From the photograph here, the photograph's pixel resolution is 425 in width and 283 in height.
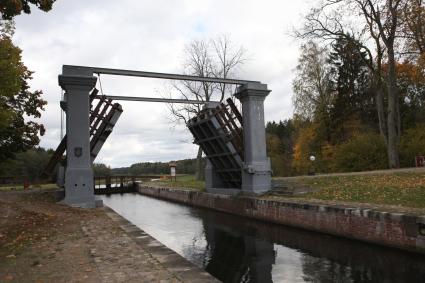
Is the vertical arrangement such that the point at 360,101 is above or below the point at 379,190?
above

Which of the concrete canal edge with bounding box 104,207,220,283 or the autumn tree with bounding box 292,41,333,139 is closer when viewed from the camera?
the concrete canal edge with bounding box 104,207,220,283

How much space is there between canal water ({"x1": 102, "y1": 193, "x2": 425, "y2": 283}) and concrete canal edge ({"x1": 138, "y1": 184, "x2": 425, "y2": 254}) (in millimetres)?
217

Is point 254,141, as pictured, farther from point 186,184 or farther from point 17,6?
point 186,184

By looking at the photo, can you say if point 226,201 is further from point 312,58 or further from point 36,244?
point 312,58

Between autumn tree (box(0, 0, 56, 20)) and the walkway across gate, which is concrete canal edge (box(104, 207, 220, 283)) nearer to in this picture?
autumn tree (box(0, 0, 56, 20))

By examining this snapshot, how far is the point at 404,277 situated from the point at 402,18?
56.4 feet

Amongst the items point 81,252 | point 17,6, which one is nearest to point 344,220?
point 81,252

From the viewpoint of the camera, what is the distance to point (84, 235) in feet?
25.9

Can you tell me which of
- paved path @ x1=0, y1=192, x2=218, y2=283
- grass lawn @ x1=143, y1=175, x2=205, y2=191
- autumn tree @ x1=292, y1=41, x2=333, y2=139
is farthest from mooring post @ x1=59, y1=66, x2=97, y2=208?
autumn tree @ x1=292, y1=41, x2=333, y2=139

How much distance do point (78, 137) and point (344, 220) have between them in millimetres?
8936

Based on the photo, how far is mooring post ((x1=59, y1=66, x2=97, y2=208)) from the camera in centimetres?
1305

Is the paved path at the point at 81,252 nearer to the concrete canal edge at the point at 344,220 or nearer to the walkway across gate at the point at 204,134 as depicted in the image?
the walkway across gate at the point at 204,134

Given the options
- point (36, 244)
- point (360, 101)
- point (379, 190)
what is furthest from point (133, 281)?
point (360, 101)

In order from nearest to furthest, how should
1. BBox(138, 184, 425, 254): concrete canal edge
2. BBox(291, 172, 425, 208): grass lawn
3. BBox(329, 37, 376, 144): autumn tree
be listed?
BBox(138, 184, 425, 254): concrete canal edge < BBox(291, 172, 425, 208): grass lawn < BBox(329, 37, 376, 144): autumn tree
